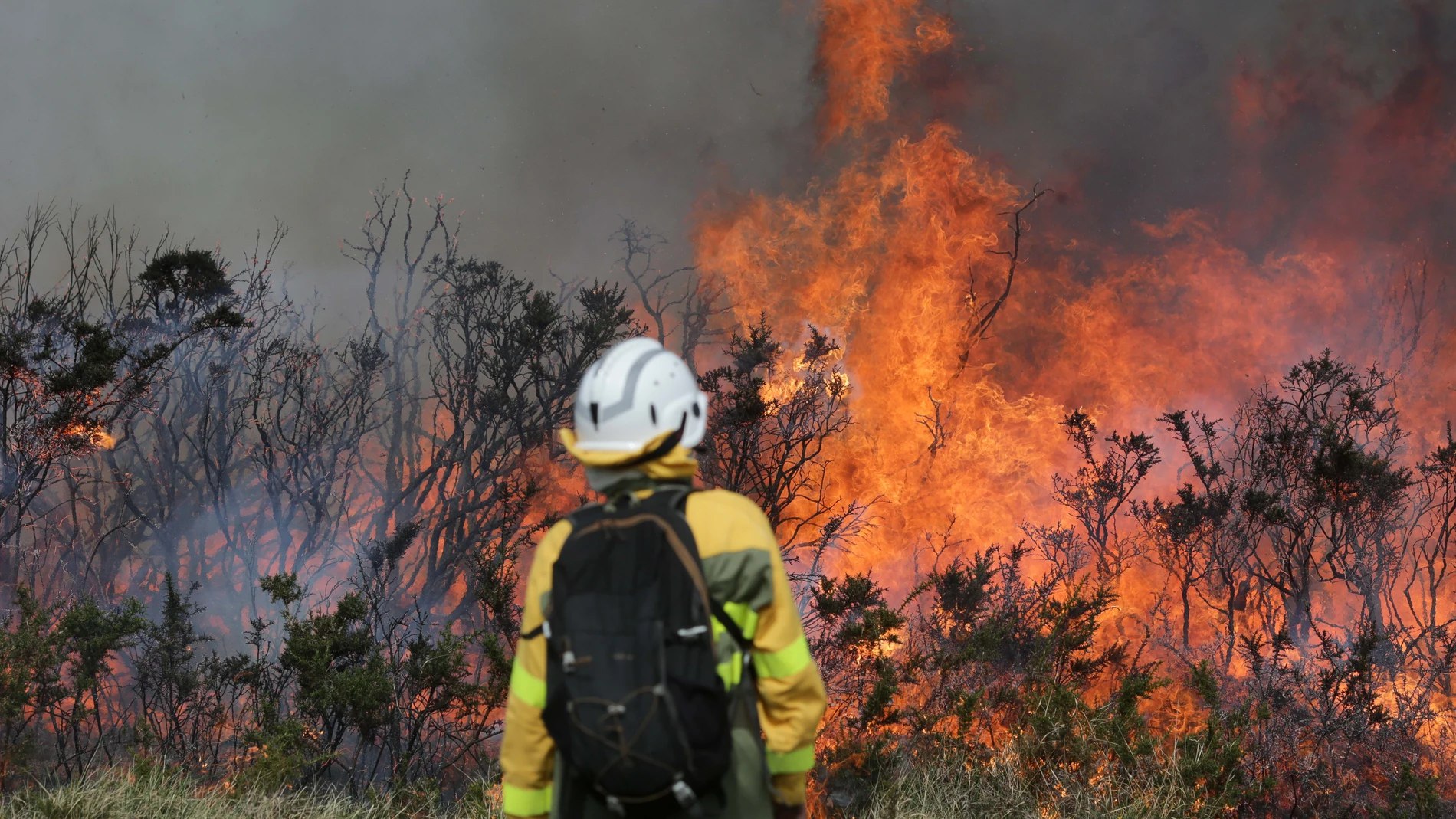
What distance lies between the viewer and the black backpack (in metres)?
2.09

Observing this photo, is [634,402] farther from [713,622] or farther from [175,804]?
[175,804]

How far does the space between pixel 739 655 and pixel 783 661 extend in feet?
0.35

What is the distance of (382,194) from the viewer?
16906 millimetres

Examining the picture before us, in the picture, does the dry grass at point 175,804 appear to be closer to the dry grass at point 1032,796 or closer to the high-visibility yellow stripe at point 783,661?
the dry grass at point 1032,796

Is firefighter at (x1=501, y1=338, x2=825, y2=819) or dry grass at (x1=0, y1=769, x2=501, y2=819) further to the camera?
dry grass at (x1=0, y1=769, x2=501, y2=819)

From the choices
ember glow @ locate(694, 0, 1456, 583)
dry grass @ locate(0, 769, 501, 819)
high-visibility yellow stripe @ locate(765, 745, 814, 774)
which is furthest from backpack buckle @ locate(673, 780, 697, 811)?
ember glow @ locate(694, 0, 1456, 583)

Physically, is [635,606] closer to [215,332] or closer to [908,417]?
[908,417]

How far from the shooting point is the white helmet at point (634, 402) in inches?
92.8

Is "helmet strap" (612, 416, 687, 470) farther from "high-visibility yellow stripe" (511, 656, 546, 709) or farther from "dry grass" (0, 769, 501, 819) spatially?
"dry grass" (0, 769, 501, 819)

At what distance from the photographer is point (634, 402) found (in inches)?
92.7

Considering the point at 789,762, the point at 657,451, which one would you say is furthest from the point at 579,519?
the point at 789,762

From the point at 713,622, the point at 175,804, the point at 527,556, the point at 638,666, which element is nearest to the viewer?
the point at 638,666

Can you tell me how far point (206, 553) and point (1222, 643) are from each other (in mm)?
14507

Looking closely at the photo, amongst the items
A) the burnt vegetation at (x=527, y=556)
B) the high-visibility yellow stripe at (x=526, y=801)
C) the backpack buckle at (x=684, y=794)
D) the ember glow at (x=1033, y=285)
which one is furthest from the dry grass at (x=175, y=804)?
the ember glow at (x=1033, y=285)
